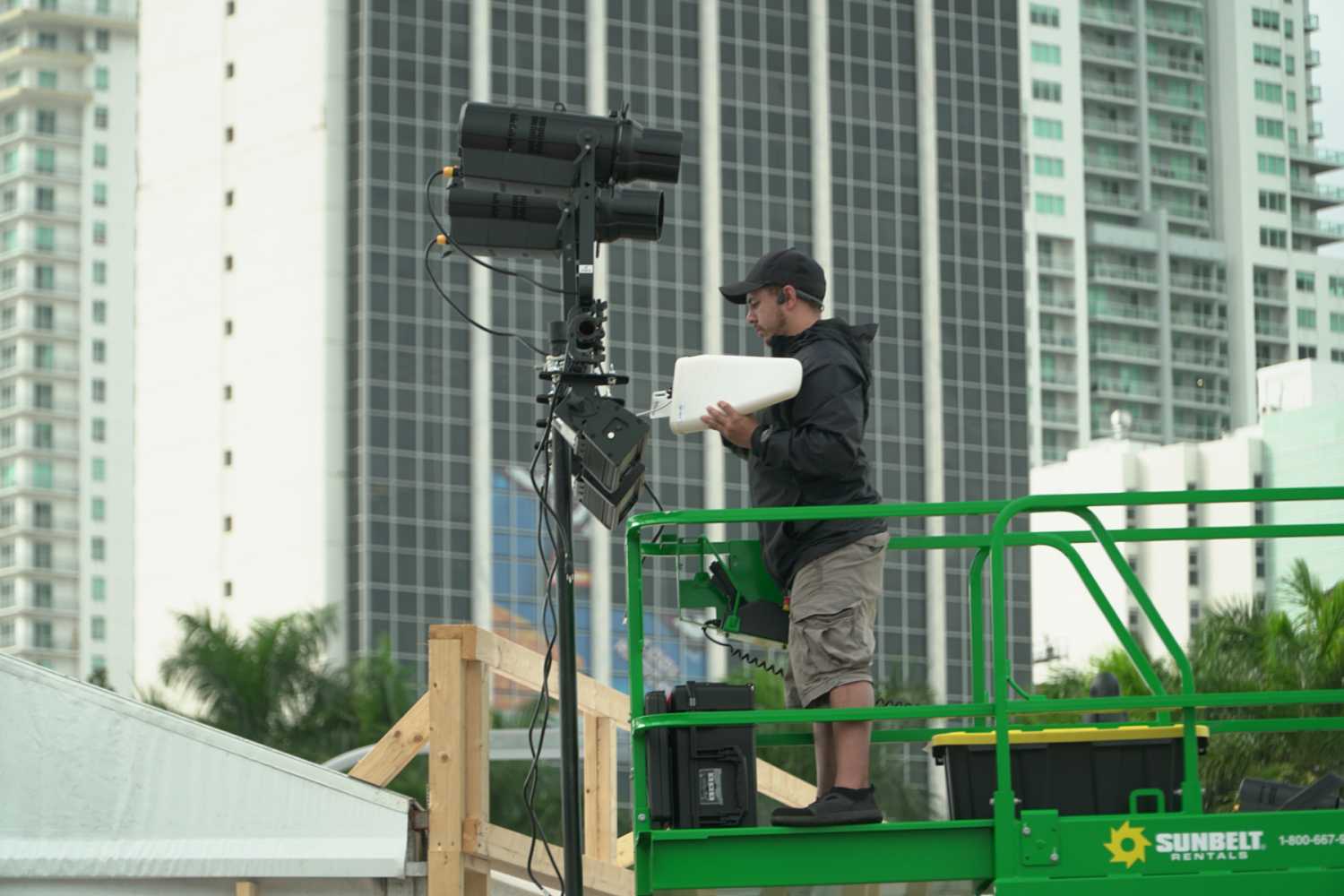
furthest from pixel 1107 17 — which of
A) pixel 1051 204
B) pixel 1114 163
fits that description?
pixel 1051 204

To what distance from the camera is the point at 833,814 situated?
743 cm

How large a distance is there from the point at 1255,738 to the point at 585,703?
669 inches

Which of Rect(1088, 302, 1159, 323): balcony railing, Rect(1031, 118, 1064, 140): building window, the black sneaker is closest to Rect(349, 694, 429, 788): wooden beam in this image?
the black sneaker

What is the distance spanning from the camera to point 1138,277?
129 metres

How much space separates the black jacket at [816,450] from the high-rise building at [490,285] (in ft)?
210

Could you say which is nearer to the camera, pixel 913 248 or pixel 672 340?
pixel 672 340

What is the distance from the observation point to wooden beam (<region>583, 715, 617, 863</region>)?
11125 millimetres

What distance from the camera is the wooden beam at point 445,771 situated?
30.3ft

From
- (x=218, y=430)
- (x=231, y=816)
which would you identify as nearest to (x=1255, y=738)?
(x=231, y=816)

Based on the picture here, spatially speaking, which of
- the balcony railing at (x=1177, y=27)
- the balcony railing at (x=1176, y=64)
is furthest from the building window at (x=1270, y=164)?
the balcony railing at (x=1177, y=27)

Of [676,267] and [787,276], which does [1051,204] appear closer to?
[676,267]

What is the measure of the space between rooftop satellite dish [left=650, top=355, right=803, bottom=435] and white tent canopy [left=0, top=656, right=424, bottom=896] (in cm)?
228

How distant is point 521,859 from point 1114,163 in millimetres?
127087

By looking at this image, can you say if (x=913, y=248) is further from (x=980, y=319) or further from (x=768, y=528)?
(x=768, y=528)
